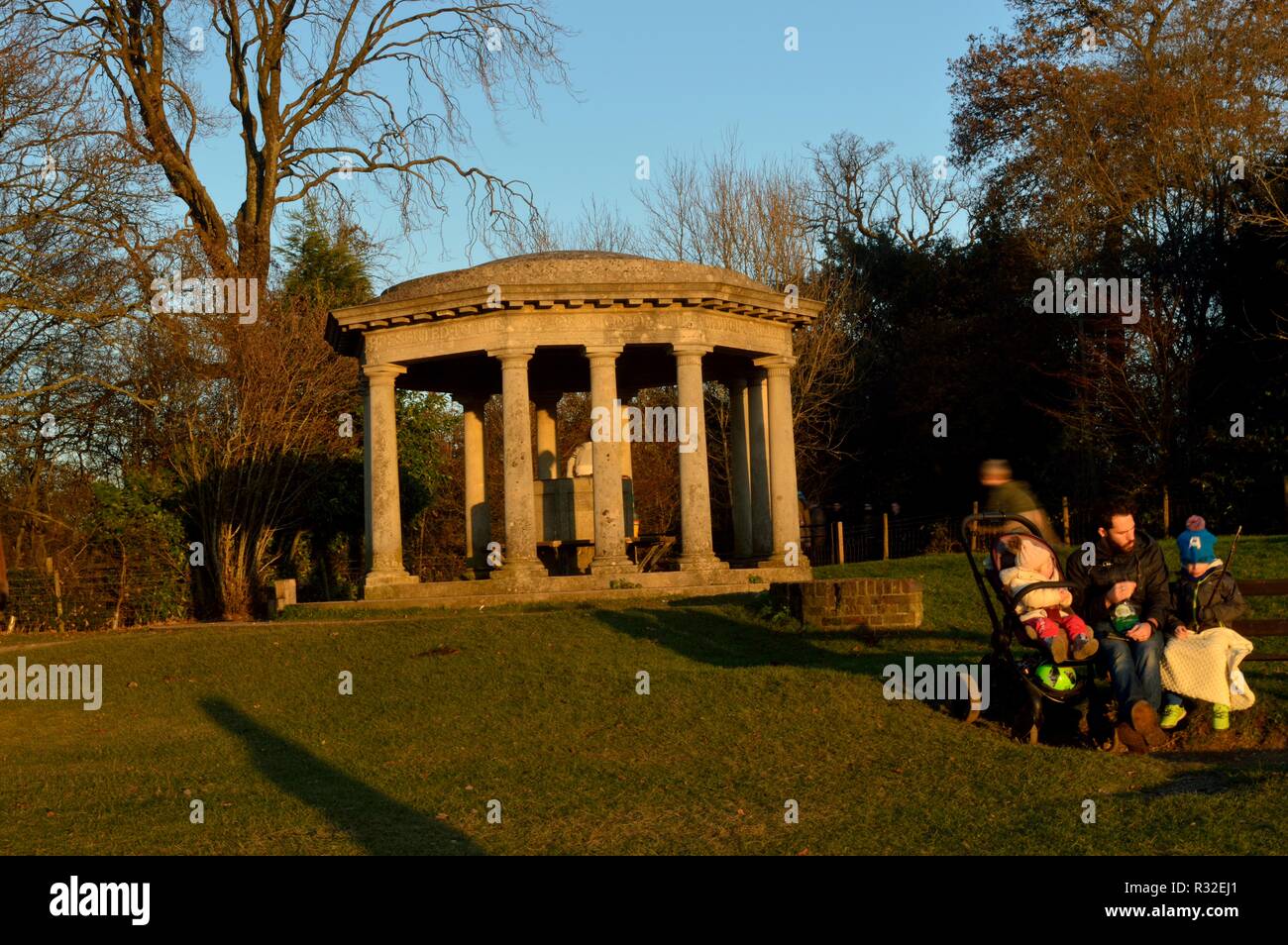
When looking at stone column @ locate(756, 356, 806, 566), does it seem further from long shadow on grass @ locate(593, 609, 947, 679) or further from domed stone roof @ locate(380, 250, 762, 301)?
long shadow on grass @ locate(593, 609, 947, 679)

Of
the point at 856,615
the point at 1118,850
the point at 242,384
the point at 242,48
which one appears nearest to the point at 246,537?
the point at 242,384

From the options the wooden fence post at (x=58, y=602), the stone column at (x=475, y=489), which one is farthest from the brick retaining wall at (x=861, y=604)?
the wooden fence post at (x=58, y=602)

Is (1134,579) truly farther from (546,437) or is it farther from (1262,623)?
(546,437)

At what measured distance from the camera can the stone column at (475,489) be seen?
27920mm

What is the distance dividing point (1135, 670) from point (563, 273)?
15.6 m

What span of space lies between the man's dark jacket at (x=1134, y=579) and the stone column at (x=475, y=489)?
17.6m

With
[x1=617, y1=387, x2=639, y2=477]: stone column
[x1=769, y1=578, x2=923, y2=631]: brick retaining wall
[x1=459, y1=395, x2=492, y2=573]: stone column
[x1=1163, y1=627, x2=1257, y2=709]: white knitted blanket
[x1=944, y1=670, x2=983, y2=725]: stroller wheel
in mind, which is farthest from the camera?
[x1=459, y1=395, x2=492, y2=573]: stone column

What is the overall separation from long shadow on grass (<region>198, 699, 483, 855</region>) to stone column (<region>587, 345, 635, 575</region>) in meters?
10.5

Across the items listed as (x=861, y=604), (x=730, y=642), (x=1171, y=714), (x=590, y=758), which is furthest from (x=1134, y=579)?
(x=730, y=642)

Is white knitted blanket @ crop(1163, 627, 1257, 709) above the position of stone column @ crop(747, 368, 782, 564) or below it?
below

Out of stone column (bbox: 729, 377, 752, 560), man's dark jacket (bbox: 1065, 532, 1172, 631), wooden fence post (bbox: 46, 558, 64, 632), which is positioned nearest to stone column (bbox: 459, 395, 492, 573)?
stone column (bbox: 729, 377, 752, 560)

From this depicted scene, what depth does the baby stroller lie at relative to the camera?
10.5 meters

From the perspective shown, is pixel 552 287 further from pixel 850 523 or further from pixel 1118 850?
pixel 850 523

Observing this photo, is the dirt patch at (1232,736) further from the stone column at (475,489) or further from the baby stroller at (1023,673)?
the stone column at (475,489)
